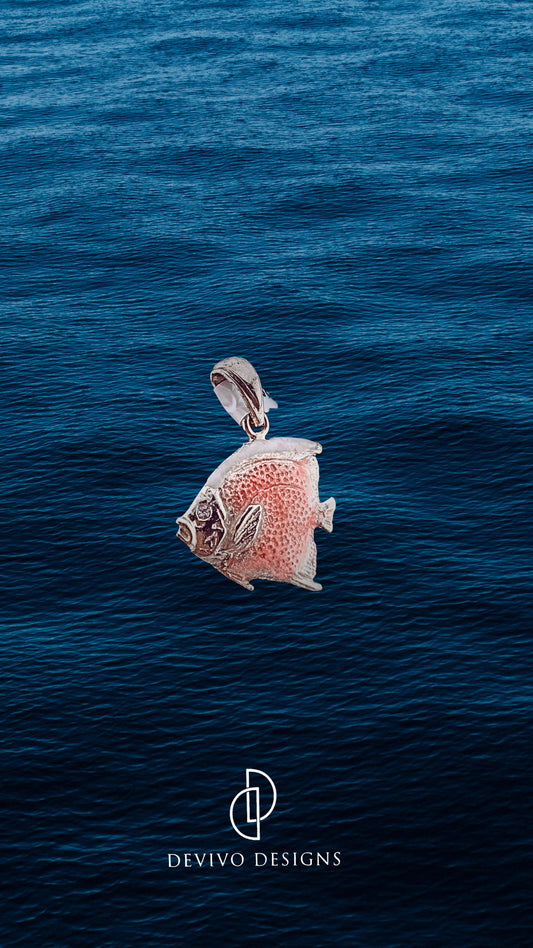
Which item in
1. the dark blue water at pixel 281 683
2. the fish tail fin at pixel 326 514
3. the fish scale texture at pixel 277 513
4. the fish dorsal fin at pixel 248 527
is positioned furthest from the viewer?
the dark blue water at pixel 281 683

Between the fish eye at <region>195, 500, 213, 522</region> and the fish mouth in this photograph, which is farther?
the fish eye at <region>195, 500, 213, 522</region>

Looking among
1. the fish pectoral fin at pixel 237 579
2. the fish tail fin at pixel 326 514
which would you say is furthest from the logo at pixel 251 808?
the fish pectoral fin at pixel 237 579

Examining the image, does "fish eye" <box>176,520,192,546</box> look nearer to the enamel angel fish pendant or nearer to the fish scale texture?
the enamel angel fish pendant

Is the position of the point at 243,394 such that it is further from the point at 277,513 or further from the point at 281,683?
the point at 281,683

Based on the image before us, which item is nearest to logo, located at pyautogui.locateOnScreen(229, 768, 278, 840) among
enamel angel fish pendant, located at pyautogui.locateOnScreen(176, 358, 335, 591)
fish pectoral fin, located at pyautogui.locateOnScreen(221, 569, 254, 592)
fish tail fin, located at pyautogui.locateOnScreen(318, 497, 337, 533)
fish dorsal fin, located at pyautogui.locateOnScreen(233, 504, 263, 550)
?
fish tail fin, located at pyautogui.locateOnScreen(318, 497, 337, 533)

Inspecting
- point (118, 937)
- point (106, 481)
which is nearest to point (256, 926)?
point (118, 937)

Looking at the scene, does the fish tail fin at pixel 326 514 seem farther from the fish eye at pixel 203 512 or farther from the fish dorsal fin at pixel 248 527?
the fish eye at pixel 203 512
